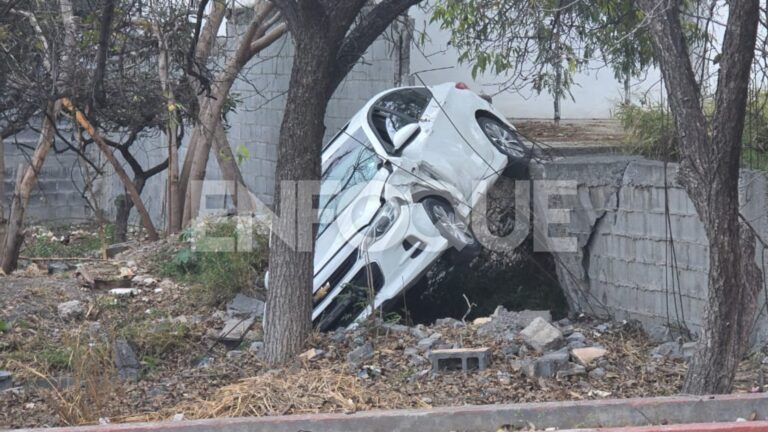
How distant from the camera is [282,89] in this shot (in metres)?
12.3

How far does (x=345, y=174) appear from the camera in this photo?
28.1ft

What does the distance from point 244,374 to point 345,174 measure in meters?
2.56

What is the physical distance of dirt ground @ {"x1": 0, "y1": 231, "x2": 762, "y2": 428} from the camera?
5.68 meters

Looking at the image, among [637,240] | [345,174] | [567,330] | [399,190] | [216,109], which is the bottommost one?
[567,330]

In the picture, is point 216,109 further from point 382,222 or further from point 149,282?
point 382,222

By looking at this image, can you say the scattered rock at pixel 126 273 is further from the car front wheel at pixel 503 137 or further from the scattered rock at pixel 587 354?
the scattered rock at pixel 587 354

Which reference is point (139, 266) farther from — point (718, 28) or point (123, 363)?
point (718, 28)

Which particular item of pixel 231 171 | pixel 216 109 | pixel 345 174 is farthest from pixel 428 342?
pixel 231 171

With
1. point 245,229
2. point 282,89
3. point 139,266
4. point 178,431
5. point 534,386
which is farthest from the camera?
point 282,89

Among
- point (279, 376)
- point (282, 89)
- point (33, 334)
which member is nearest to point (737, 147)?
point (279, 376)

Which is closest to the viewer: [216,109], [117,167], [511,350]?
[511,350]

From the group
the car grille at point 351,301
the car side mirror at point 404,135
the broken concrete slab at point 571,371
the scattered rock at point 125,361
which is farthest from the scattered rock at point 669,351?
the scattered rock at point 125,361

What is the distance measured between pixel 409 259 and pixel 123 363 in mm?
2357

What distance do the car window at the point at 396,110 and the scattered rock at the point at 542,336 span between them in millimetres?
2371
